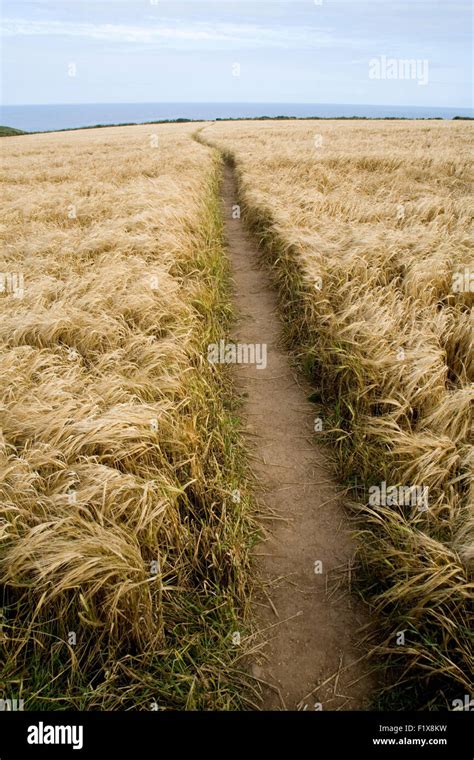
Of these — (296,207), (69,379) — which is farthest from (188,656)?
(296,207)

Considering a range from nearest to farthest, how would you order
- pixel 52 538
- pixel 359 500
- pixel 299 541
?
pixel 52 538, pixel 299 541, pixel 359 500

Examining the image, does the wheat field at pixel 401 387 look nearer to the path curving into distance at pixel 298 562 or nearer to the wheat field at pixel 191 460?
the wheat field at pixel 191 460

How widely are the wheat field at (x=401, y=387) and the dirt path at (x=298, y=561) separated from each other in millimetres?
160

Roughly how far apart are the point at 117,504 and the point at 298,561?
47.3 inches

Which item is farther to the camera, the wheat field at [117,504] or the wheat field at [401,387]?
the wheat field at [401,387]

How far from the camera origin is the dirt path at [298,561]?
6.69ft

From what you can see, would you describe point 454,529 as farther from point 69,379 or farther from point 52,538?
point 69,379

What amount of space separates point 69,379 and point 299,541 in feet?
7.04

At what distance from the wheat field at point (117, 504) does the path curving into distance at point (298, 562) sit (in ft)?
0.60

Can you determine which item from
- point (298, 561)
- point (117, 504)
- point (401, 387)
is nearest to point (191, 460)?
point (117, 504)

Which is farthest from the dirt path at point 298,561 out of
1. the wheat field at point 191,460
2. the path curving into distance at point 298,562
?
the wheat field at point 191,460

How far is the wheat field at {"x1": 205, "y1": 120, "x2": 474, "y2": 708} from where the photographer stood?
207 cm

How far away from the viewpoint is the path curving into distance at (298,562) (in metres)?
2.04

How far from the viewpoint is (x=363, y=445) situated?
125 inches
